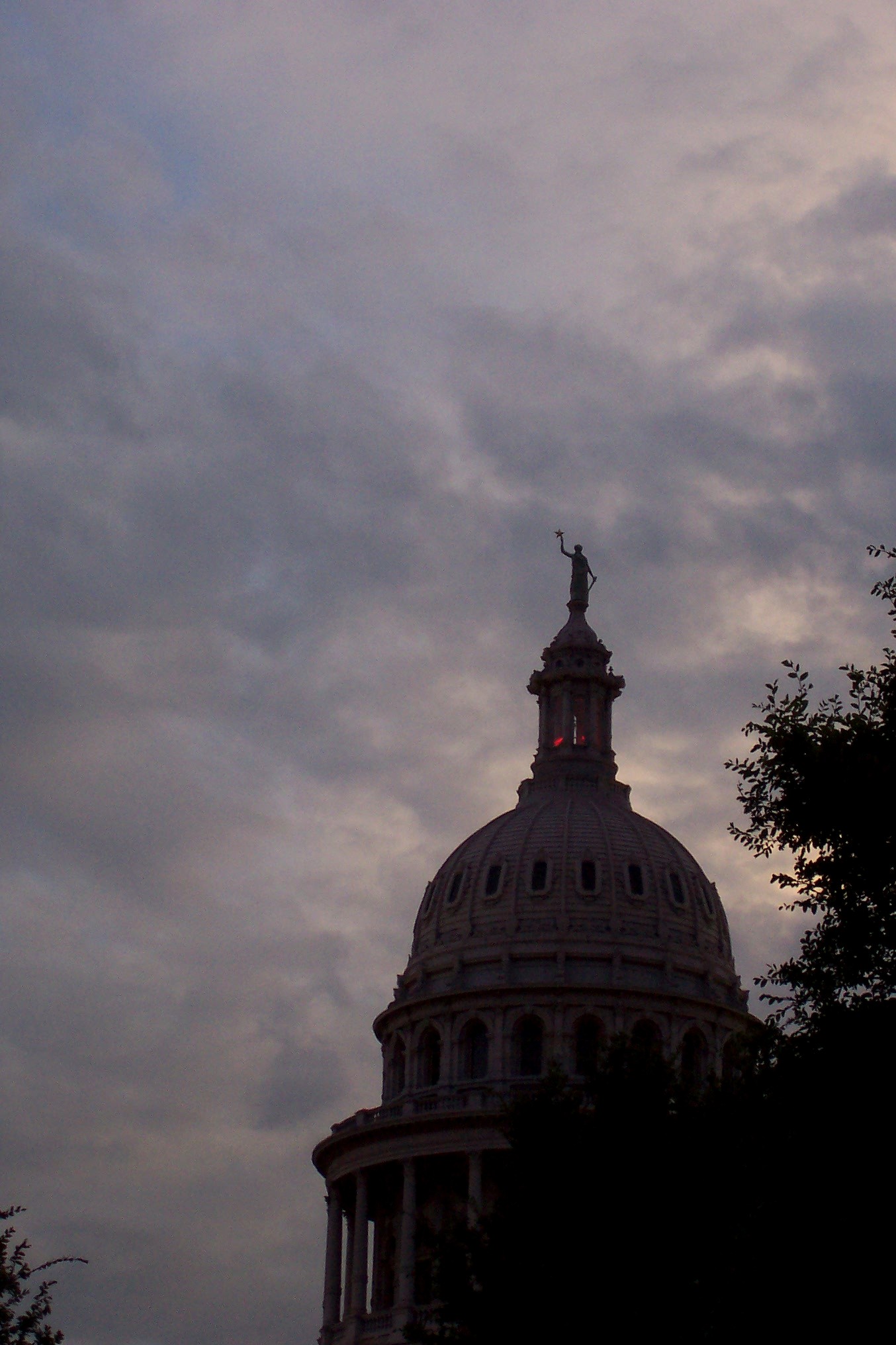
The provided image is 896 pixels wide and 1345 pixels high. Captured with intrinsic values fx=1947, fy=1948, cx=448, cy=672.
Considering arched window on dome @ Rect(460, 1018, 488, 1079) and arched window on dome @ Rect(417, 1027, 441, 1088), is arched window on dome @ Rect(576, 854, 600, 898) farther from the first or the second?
arched window on dome @ Rect(417, 1027, 441, 1088)

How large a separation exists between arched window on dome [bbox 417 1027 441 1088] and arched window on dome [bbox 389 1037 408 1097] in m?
0.92

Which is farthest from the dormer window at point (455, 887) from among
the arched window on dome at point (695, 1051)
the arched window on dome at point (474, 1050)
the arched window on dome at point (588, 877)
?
the arched window on dome at point (695, 1051)

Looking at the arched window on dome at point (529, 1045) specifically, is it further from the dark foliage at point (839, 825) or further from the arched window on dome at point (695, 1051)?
the dark foliage at point (839, 825)

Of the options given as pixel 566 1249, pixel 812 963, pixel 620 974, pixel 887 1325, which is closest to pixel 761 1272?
pixel 887 1325

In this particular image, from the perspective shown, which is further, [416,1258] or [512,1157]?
[416,1258]

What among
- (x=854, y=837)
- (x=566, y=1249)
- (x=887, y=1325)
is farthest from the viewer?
(x=566, y=1249)

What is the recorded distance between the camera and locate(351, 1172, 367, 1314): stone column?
286ft

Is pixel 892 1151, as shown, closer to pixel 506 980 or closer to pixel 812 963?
pixel 812 963

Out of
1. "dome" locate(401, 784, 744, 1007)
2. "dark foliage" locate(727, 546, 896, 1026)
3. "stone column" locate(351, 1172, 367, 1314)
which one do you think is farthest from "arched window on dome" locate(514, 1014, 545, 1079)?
"dark foliage" locate(727, 546, 896, 1026)

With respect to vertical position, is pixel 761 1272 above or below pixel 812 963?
below

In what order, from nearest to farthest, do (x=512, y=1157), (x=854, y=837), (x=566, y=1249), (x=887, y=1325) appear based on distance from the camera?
1. (x=887, y=1325)
2. (x=854, y=837)
3. (x=566, y=1249)
4. (x=512, y=1157)

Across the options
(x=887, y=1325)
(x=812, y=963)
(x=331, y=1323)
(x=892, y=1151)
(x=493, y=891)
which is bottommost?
(x=887, y=1325)

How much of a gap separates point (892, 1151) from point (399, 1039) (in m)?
70.0

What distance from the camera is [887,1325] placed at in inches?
1101
